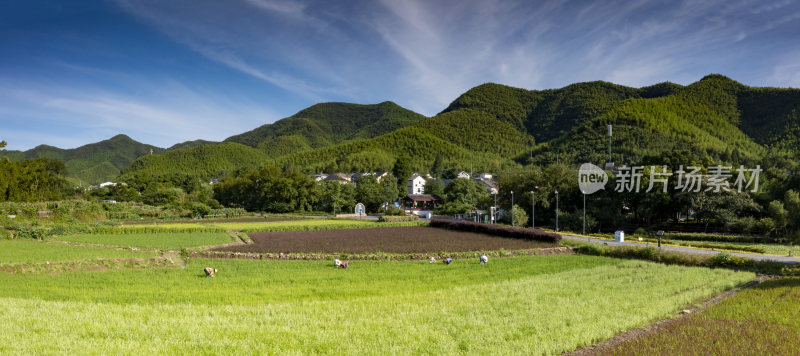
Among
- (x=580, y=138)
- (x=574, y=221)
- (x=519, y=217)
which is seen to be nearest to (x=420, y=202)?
(x=519, y=217)

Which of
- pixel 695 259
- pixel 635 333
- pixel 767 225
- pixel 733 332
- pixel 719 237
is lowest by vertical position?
pixel 635 333

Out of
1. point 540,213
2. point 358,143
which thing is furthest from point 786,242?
point 358,143

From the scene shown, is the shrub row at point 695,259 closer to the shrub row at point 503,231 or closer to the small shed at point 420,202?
the shrub row at point 503,231

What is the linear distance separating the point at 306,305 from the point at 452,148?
143 metres

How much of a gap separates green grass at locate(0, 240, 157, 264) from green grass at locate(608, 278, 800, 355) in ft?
68.8

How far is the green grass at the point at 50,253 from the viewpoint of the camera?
18.4 meters

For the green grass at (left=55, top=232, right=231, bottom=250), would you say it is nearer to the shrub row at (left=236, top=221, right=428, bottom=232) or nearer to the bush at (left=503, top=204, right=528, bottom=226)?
the shrub row at (left=236, top=221, right=428, bottom=232)

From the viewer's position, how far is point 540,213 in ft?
145

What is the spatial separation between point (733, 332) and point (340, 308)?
8631 mm

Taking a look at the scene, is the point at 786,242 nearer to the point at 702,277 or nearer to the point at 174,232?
the point at 702,277

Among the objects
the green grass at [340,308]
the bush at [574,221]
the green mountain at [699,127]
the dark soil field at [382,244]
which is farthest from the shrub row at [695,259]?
the green mountain at [699,127]

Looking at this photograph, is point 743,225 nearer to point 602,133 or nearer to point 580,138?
point 602,133

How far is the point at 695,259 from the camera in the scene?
61.3 feet

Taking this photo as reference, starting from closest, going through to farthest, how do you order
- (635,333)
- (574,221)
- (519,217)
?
(635,333) → (574,221) → (519,217)
